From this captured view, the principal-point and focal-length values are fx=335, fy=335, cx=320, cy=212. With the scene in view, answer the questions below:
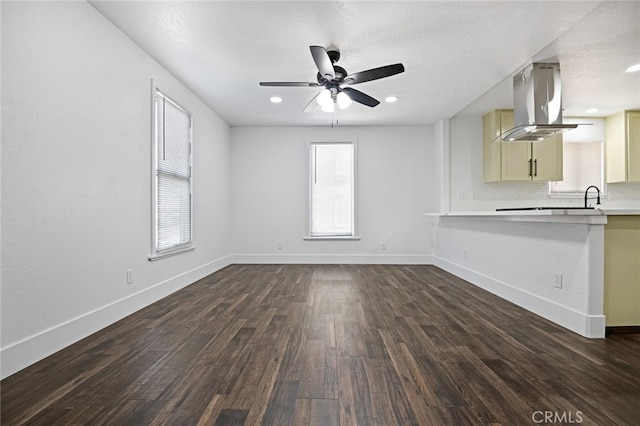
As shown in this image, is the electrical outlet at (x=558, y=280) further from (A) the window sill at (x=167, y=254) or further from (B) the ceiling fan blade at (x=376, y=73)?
(A) the window sill at (x=167, y=254)

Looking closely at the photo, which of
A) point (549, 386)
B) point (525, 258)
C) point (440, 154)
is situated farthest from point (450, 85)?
point (549, 386)

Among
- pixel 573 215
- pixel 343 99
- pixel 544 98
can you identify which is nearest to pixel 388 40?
pixel 343 99

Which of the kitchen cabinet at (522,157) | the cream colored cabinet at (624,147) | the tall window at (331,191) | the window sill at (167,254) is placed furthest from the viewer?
the tall window at (331,191)

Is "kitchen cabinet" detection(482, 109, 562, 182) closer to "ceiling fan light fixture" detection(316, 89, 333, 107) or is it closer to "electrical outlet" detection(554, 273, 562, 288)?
"electrical outlet" detection(554, 273, 562, 288)

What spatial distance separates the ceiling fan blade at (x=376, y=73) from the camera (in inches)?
115

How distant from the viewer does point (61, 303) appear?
2.33 metres

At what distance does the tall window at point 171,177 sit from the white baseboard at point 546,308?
3819 mm

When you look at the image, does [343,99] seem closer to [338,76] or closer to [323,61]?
[338,76]

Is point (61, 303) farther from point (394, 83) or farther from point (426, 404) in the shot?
point (394, 83)

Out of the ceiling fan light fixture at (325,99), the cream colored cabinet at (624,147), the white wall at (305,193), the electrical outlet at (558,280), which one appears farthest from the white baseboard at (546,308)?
the cream colored cabinet at (624,147)

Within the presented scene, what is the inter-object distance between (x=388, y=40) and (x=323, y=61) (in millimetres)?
741

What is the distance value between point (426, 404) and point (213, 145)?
4902mm

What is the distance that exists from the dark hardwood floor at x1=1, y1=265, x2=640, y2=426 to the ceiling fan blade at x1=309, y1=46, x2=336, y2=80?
2.22 meters

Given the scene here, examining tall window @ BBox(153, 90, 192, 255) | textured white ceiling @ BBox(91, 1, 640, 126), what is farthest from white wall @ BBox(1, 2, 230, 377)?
textured white ceiling @ BBox(91, 1, 640, 126)
